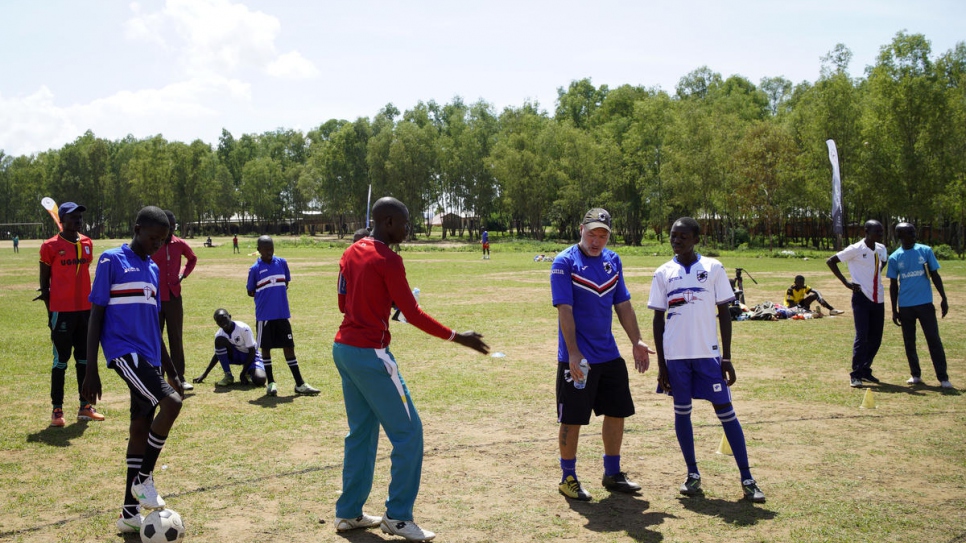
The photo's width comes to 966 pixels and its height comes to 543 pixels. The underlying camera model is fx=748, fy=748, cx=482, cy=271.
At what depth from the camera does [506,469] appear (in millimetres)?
7215

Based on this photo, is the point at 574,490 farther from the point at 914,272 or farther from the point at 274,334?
the point at 914,272

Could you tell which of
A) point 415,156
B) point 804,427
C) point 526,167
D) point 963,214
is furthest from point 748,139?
point 804,427

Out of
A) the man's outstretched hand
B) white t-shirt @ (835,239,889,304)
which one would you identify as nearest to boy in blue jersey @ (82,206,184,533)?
the man's outstretched hand

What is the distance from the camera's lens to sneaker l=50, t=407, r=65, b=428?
8.91 metres

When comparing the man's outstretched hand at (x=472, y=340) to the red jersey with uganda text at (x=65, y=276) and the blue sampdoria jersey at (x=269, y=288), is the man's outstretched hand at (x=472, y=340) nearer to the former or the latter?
the red jersey with uganda text at (x=65, y=276)

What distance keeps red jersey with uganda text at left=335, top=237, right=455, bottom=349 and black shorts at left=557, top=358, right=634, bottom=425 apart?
4.66ft

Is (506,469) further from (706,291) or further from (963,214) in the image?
(963,214)

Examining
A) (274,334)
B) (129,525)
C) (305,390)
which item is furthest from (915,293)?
(129,525)

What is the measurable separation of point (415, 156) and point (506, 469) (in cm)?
8741

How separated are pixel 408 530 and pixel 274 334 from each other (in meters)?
6.03

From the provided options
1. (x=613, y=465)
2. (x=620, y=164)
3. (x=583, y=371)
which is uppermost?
(x=620, y=164)

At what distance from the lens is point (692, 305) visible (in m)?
6.44

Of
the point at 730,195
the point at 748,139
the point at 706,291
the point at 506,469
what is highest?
the point at 748,139

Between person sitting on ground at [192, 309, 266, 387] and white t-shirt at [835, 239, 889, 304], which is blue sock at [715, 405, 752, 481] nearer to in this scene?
white t-shirt at [835, 239, 889, 304]
